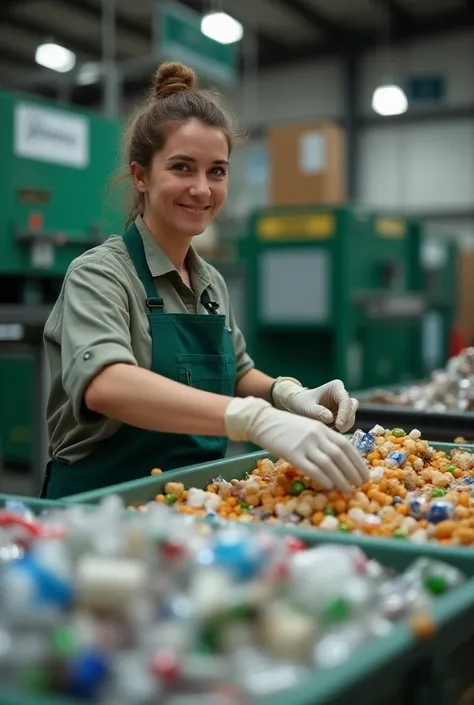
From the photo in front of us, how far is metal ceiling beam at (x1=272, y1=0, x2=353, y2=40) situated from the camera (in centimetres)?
1108

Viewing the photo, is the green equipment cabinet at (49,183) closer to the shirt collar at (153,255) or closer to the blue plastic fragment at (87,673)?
the shirt collar at (153,255)

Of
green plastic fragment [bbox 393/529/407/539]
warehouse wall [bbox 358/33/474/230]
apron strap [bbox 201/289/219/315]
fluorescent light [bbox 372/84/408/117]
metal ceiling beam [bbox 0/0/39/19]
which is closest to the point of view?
green plastic fragment [bbox 393/529/407/539]

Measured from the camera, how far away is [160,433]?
1.83m

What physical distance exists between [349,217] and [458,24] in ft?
23.9

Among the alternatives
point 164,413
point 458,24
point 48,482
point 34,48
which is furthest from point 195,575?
point 34,48

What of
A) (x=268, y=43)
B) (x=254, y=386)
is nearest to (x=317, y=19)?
(x=268, y=43)

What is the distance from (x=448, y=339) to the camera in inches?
306

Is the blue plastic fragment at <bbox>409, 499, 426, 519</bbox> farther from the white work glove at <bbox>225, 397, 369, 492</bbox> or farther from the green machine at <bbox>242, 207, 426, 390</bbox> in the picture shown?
the green machine at <bbox>242, 207, 426, 390</bbox>

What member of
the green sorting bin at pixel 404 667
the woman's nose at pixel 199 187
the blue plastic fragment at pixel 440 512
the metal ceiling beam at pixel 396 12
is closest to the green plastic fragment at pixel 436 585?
the green sorting bin at pixel 404 667

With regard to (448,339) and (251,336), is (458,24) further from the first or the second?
(251,336)

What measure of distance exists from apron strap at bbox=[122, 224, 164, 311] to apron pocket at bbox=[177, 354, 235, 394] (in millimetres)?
131

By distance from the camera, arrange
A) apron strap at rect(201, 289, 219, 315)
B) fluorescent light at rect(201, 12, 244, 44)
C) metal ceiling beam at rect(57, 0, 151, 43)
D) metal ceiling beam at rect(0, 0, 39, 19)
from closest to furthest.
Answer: apron strap at rect(201, 289, 219, 315), fluorescent light at rect(201, 12, 244, 44), metal ceiling beam at rect(0, 0, 39, 19), metal ceiling beam at rect(57, 0, 151, 43)

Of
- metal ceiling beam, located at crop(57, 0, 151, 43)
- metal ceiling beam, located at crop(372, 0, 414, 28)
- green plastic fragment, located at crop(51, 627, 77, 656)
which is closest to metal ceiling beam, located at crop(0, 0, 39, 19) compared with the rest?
metal ceiling beam, located at crop(57, 0, 151, 43)

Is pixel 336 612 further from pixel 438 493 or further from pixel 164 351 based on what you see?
pixel 164 351
